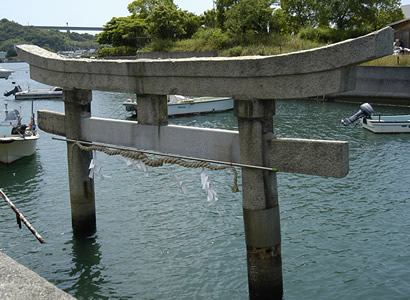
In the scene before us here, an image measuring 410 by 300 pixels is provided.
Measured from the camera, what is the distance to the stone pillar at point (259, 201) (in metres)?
8.52

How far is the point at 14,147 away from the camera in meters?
22.5

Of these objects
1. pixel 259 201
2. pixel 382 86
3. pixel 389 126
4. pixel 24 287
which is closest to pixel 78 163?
pixel 259 201

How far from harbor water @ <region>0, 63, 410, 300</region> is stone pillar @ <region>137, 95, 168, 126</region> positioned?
1.06 metres

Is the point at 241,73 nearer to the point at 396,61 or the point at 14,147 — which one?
the point at 14,147

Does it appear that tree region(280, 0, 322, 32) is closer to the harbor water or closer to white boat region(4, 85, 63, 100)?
white boat region(4, 85, 63, 100)

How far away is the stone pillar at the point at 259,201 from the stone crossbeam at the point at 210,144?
0.25 m

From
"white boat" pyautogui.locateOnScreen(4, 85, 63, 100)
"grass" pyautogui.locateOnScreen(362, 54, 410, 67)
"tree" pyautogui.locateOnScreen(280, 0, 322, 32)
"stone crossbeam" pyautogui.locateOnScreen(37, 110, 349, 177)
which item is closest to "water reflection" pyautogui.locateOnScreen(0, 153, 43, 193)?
"stone crossbeam" pyautogui.locateOnScreen(37, 110, 349, 177)

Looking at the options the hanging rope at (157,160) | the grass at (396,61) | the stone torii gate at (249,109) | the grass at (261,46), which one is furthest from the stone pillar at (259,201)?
the grass at (261,46)

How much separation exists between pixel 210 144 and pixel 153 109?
4.85 feet

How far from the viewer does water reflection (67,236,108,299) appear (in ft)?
35.3

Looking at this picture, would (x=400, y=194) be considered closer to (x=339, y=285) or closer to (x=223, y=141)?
(x=339, y=285)

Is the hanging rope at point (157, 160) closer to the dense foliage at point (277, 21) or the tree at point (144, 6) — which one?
the dense foliage at point (277, 21)

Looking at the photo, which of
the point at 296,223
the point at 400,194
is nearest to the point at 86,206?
the point at 296,223

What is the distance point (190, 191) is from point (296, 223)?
4361mm
